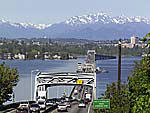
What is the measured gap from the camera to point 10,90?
187 feet

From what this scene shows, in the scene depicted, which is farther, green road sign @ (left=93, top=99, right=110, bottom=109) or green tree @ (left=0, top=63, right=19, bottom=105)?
green tree @ (left=0, top=63, right=19, bottom=105)

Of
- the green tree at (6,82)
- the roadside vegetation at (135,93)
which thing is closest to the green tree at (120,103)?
the roadside vegetation at (135,93)

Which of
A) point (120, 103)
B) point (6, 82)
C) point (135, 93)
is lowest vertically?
point (6, 82)

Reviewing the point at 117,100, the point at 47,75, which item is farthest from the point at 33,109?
the point at 47,75

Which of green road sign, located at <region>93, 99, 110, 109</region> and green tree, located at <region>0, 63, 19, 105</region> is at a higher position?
green road sign, located at <region>93, 99, 110, 109</region>

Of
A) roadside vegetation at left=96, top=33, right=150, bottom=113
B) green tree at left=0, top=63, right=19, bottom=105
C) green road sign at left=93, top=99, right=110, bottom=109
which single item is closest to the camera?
roadside vegetation at left=96, top=33, right=150, bottom=113

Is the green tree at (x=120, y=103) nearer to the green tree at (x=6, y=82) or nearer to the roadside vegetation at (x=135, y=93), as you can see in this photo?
the roadside vegetation at (x=135, y=93)

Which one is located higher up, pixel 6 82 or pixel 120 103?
pixel 120 103

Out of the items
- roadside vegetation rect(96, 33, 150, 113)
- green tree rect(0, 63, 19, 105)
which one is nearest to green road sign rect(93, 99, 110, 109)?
roadside vegetation rect(96, 33, 150, 113)

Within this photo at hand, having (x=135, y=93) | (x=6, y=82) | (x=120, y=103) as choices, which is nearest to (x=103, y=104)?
(x=120, y=103)

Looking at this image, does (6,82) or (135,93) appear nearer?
(135,93)

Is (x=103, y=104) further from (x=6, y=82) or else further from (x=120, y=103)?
(x=6, y=82)

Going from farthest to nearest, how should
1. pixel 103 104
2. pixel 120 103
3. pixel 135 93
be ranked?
pixel 120 103, pixel 103 104, pixel 135 93

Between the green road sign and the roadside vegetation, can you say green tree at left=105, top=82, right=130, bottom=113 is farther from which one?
the green road sign
